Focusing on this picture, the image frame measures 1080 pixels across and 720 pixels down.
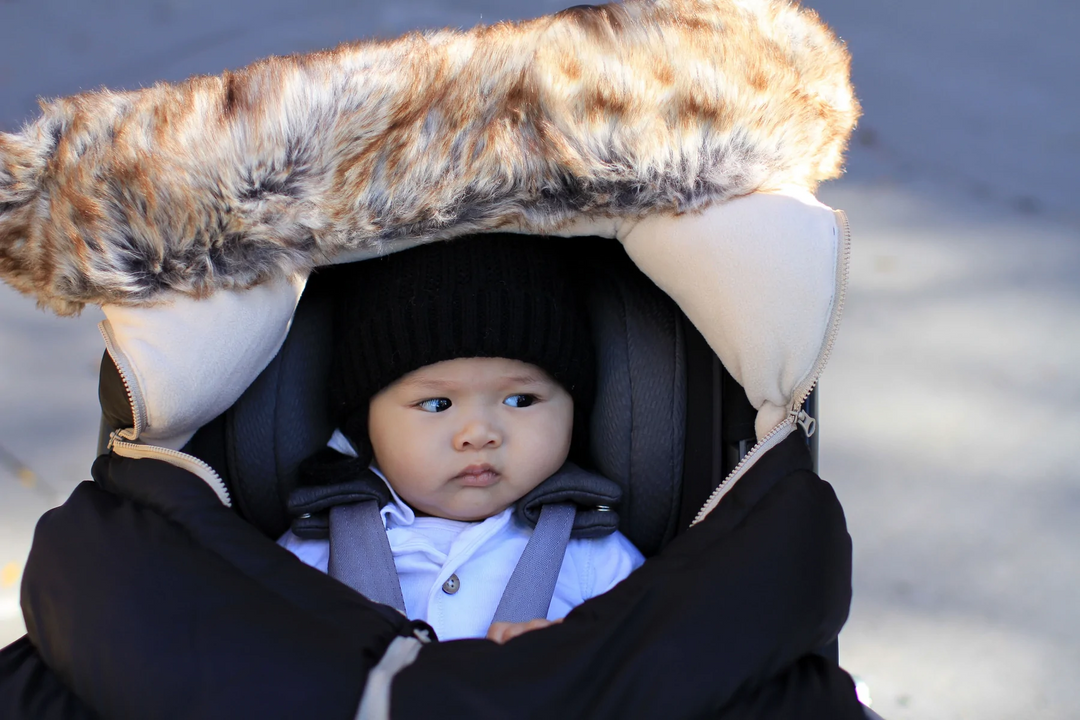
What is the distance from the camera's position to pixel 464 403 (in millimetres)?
1061

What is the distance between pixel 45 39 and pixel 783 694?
2025 millimetres

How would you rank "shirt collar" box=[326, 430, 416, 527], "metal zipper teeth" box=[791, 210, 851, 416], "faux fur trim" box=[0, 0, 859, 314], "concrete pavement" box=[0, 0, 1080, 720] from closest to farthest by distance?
"faux fur trim" box=[0, 0, 859, 314], "metal zipper teeth" box=[791, 210, 851, 416], "shirt collar" box=[326, 430, 416, 527], "concrete pavement" box=[0, 0, 1080, 720]

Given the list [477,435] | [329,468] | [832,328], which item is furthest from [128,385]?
[832,328]

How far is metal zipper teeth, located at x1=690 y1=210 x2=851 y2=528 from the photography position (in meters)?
0.98

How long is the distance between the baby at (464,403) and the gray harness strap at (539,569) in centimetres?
2

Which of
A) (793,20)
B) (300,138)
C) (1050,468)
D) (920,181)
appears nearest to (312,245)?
(300,138)

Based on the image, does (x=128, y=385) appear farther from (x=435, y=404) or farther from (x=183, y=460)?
(x=435, y=404)

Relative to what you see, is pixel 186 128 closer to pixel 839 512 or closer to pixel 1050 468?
pixel 839 512

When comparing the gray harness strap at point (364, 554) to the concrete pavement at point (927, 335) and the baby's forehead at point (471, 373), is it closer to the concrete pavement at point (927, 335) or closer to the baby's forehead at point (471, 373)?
the baby's forehead at point (471, 373)

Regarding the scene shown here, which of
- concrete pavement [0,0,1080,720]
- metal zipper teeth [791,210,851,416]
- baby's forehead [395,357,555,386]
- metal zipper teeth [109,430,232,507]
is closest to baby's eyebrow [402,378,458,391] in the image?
baby's forehead [395,357,555,386]

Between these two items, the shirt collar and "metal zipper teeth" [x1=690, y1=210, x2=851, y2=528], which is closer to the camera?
"metal zipper teeth" [x1=690, y1=210, x2=851, y2=528]

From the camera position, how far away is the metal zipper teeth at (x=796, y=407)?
981mm

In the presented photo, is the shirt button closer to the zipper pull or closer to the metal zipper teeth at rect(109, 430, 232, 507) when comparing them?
the metal zipper teeth at rect(109, 430, 232, 507)

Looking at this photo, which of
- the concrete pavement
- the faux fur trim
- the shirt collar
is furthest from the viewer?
the concrete pavement
